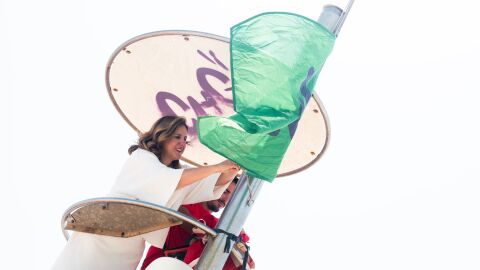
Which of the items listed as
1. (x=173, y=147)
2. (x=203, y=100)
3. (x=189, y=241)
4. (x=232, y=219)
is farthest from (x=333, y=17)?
(x=189, y=241)

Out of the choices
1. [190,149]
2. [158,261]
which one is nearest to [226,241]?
[158,261]

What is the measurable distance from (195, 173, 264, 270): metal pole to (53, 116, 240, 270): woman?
0.19m

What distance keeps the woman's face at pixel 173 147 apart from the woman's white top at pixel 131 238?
231 mm

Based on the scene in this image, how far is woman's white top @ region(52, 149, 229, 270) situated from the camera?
752cm

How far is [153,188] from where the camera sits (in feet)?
24.6

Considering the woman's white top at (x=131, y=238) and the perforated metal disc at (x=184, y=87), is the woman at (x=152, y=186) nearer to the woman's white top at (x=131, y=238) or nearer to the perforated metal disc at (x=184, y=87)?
the woman's white top at (x=131, y=238)

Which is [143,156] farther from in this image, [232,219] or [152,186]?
[232,219]

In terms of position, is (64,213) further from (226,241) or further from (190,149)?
(190,149)

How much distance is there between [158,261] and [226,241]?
579 millimetres

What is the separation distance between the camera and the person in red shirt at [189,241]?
775cm

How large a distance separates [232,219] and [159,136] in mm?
994

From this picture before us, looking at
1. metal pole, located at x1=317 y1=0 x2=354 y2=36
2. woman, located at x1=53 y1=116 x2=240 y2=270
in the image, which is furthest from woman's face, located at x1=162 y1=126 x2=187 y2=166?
metal pole, located at x1=317 y1=0 x2=354 y2=36

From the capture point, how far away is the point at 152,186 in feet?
24.6

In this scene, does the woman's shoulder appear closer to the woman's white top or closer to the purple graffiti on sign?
the woman's white top
